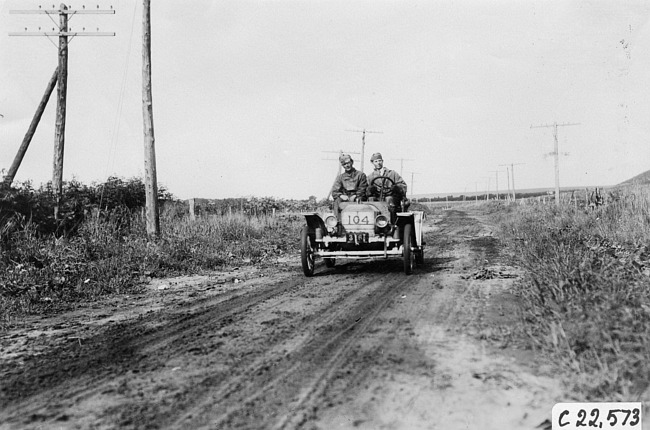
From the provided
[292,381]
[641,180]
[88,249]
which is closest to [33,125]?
[88,249]

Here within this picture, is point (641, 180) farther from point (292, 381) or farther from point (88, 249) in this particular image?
point (292, 381)

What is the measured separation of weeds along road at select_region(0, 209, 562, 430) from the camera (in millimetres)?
2924

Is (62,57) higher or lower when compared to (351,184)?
higher

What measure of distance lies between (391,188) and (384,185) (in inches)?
8.5

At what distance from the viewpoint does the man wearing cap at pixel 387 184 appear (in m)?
9.03

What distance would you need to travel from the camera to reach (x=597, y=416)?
2799 millimetres

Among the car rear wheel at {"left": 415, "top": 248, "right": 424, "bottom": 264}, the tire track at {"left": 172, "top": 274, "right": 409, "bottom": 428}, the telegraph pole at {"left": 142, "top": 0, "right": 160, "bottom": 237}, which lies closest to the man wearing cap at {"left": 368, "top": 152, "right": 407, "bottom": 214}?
the car rear wheel at {"left": 415, "top": 248, "right": 424, "bottom": 264}

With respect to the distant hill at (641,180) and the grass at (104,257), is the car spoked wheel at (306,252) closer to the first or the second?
the grass at (104,257)

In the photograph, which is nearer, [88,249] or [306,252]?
[306,252]

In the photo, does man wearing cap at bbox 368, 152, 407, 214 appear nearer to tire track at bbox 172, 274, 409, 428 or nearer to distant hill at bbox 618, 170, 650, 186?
tire track at bbox 172, 274, 409, 428

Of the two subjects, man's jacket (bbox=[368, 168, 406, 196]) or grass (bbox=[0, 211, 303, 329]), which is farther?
man's jacket (bbox=[368, 168, 406, 196])

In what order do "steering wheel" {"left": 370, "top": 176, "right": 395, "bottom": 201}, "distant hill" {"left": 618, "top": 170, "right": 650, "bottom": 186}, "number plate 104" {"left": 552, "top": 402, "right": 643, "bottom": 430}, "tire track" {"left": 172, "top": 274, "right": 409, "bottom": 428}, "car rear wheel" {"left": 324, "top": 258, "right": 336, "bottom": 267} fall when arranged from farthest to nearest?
"distant hill" {"left": 618, "top": 170, "right": 650, "bottom": 186}
"car rear wheel" {"left": 324, "top": 258, "right": 336, "bottom": 267}
"steering wheel" {"left": 370, "top": 176, "right": 395, "bottom": 201}
"tire track" {"left": 172, "top": 274, "right": 409, "bottom": 428}
"number plate 104" {"left": 552, "top": 402, "right": 643, "bottom": 430}

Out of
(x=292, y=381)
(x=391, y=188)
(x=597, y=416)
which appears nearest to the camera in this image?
(x=597, y=416)

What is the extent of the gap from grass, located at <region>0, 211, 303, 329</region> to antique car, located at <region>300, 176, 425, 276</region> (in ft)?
8.66
